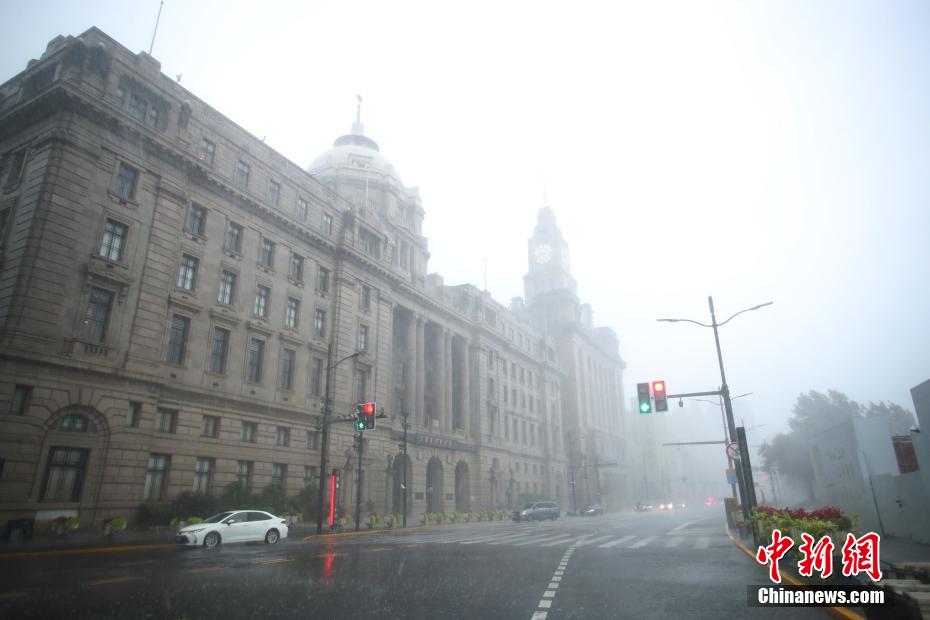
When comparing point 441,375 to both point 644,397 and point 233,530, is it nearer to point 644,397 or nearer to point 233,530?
point 644,397

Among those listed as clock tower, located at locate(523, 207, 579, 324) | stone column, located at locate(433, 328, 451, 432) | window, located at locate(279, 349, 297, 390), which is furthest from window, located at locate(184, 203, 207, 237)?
clock tower, located at locate(523, 207, 579, 324)

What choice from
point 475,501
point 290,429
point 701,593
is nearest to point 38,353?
point 290,429

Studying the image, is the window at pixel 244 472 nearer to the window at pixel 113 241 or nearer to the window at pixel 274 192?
the window at pixel 113 241

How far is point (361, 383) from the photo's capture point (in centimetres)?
4456

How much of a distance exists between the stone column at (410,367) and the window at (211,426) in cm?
2140

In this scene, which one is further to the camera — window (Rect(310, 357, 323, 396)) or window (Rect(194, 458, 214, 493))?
window (Rect(310, 357, 323, 396))

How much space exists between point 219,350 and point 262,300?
491cm

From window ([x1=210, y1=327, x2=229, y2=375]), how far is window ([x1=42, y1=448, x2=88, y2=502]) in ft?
29.5

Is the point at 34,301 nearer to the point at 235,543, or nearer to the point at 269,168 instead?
the point at 235,543

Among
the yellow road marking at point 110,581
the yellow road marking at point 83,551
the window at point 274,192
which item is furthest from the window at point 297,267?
the yellow road marking at point 110,581

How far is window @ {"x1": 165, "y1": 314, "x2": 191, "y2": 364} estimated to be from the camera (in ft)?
102

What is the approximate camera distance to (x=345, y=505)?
130 feet

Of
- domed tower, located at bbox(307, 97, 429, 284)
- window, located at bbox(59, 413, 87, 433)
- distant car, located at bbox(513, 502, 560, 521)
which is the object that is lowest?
distant car, located at bbox(513, 502, 560, 521)

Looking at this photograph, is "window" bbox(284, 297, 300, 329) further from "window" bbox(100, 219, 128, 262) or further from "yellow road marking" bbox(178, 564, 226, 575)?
"yellow road marking" bbox(178, 564, 226, 575)
